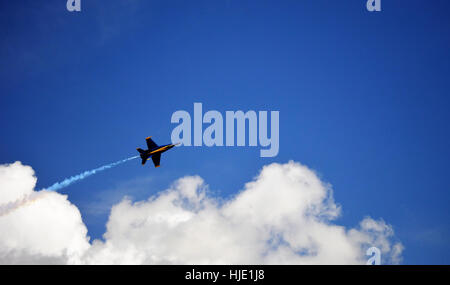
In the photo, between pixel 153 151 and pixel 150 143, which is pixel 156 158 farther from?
pixel 150 143

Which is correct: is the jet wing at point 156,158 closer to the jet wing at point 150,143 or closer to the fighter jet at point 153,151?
the fighter jet at point 153,151

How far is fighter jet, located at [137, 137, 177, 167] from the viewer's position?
7819 cm

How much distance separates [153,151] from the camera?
78.4 metres

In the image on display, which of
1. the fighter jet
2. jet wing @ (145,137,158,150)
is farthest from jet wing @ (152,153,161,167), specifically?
jet wing @ (145,137,158,150)

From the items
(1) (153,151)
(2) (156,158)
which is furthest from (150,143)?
(2) (156,158)

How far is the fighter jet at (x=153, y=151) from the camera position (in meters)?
78.2

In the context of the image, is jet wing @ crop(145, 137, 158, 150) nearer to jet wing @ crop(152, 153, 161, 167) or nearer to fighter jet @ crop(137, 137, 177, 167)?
fighter jet @ crop(137, 137, 177, 167)
